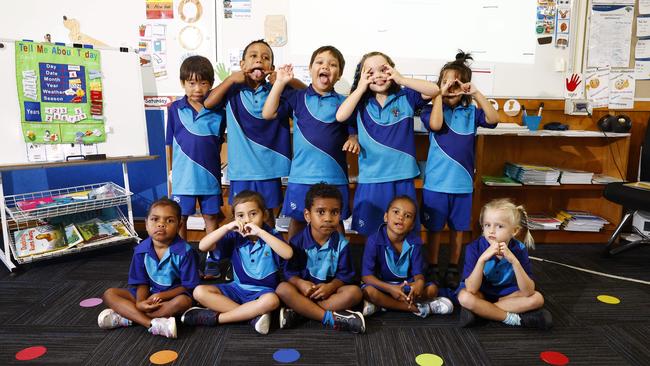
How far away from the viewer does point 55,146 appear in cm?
251

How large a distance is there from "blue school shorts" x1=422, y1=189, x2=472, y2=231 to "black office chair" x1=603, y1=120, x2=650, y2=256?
1075 mm

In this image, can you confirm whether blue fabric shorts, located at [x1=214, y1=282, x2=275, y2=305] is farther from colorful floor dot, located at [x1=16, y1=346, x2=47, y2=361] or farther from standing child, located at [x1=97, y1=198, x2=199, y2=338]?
colorful floor dot, located at [x1=16, y1=346, x2=47, y2=361]

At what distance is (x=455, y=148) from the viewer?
2090 mm

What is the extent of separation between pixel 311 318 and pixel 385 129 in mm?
899

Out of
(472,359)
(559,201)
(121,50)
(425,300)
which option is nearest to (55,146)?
(121,50)

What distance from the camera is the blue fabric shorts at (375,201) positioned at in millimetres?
2023

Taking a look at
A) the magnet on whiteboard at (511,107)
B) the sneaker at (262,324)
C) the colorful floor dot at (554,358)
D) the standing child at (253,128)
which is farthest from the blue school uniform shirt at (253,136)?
the magnet on whiteboard at (511,107)

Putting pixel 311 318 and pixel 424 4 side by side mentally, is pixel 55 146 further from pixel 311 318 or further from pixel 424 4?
pixel 424 4

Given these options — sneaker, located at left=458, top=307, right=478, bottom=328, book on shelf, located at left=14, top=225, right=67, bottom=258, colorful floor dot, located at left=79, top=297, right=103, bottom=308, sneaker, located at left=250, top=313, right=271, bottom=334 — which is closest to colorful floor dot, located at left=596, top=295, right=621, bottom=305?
sneaker, located at left=458, top=307, right=478, bottom=328

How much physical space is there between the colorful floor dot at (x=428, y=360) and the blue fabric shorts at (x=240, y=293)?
62 centimetres

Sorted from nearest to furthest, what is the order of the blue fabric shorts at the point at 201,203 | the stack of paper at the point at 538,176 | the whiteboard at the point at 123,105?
the blue fabric shorts at the point at 201,203 → the whiteboard at the point at 123,105 → the stack of paper at the point at 538,176

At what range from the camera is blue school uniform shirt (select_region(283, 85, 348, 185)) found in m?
1.99

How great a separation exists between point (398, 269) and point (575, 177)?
1.69 metres

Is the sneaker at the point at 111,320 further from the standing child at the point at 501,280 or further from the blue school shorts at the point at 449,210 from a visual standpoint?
the blue school shorts at the point at 449,210
